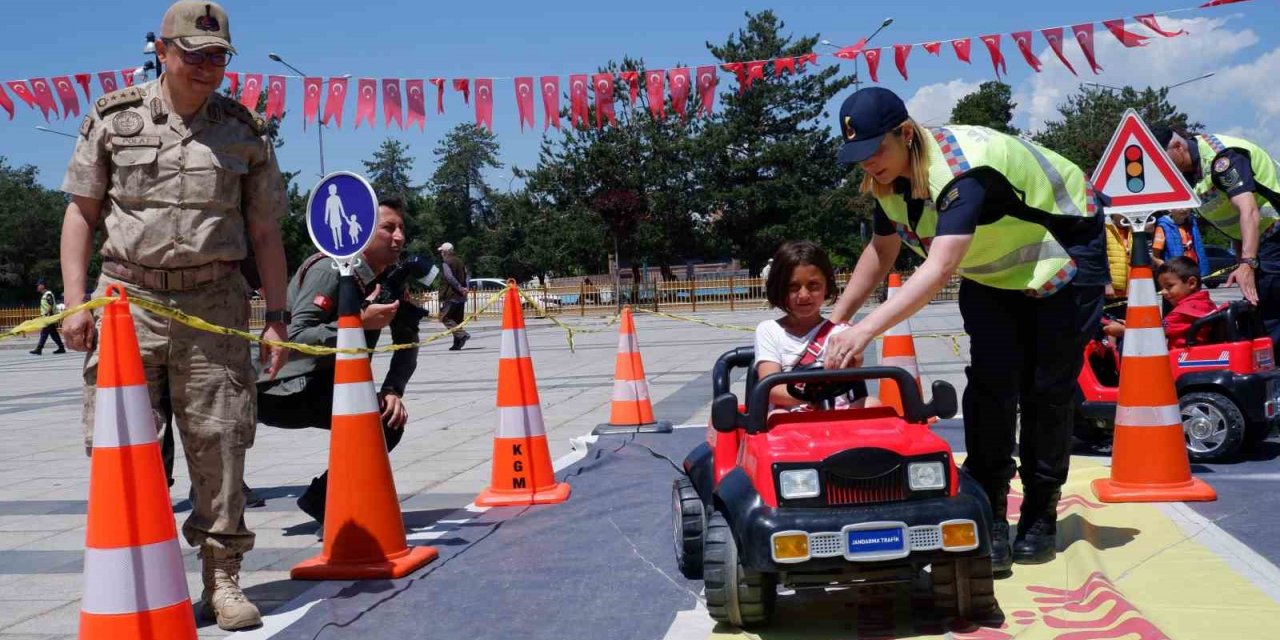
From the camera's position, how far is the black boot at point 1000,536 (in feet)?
13.5

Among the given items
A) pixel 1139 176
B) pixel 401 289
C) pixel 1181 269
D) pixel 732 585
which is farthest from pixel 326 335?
pixel 1181 269

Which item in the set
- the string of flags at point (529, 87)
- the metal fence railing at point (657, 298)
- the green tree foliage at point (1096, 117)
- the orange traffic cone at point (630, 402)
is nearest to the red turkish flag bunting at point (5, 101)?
the string of flags at point (529, 87)

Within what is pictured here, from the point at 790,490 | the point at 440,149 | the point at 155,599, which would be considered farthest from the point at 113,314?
the point at 440,149

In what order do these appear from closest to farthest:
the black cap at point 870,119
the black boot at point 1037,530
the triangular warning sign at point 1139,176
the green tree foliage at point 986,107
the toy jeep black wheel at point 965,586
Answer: the toy jeep black wheel at point 965,586 < the black cap at point 870,119 < the black boot at point 1037,530 < the triangular warning sign at point 1139,176 < the green tree foliage at point 986,107

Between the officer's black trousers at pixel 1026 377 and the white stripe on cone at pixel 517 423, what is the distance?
246 cm

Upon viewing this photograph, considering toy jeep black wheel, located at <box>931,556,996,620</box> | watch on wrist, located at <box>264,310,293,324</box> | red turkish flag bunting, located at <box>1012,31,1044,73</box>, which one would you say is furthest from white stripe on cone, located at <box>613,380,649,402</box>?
red turkish flag bunting, located at <box>1012,31,1044,73</box>

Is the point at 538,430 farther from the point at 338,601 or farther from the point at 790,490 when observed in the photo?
the point at 790,490

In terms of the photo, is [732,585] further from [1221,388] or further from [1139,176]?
[1221,388]

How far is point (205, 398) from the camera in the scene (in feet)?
13.0

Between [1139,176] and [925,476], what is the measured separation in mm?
3473

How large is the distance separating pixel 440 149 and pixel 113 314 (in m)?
108

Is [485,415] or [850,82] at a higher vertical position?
[850,82]

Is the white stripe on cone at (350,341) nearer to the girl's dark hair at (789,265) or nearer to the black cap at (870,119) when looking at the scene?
the girl's dark hair at (789,265)

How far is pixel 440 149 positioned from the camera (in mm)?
108062
